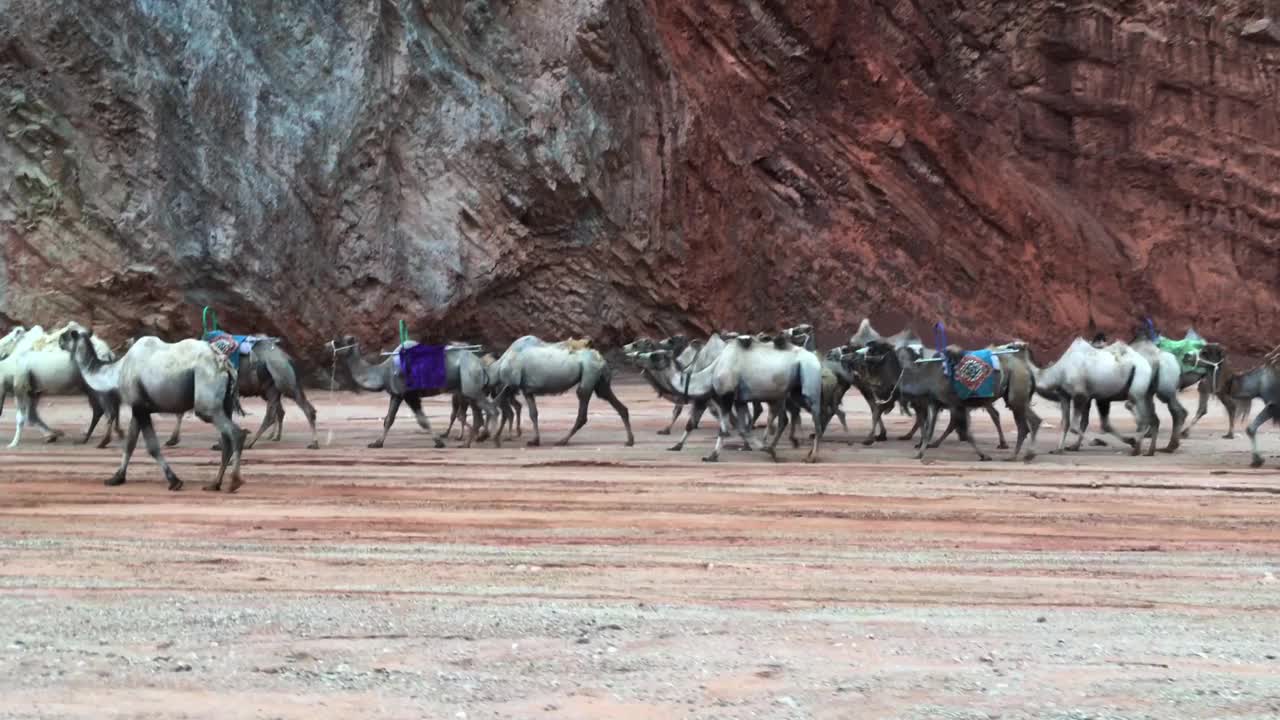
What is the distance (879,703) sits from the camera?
6520 millimetres

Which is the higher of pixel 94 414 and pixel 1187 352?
pixel 1187 352

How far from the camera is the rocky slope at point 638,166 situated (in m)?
33.5

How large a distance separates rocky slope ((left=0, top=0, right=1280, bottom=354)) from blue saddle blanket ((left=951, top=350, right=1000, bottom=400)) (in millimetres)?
20493

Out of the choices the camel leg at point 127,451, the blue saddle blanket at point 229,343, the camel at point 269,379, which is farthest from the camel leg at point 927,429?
A: the camel leg at point 127,451

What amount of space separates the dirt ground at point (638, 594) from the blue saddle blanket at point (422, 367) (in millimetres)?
3667

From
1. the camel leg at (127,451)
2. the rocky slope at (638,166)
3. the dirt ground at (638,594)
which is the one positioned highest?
the rocky slope at (638,166)

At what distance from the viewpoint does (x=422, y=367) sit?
67.6 feet

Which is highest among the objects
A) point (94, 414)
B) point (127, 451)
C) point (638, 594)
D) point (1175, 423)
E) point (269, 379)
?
point (269, 379)

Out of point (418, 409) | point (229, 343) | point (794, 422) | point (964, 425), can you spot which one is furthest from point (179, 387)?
point (964, 425)

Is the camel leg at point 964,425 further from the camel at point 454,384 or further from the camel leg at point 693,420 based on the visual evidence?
the camel at point 454,384

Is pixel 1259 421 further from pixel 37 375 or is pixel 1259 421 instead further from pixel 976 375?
pixel 37 375

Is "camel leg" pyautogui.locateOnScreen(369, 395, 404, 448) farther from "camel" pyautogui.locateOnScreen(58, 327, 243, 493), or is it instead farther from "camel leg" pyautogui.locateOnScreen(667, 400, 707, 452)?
"camel" pyautogui.locateOnScreen(58, 327, 243, 493)

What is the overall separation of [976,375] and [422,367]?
8121 mm

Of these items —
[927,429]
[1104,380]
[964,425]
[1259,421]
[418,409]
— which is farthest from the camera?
[418,409]
